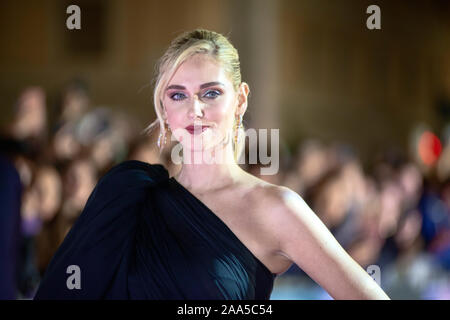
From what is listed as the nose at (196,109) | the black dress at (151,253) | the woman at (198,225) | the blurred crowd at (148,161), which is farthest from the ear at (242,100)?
the blurred crowd at (148,161)

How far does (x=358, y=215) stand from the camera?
5332 mm

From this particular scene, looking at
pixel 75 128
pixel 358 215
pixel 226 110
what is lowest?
pixel 358 215

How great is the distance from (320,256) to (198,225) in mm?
298

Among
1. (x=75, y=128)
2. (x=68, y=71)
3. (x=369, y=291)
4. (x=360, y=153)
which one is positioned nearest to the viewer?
(x=369, y=291)

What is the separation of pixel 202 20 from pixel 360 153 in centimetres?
478

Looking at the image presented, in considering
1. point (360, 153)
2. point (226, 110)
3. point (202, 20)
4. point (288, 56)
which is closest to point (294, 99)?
point (288, 56)

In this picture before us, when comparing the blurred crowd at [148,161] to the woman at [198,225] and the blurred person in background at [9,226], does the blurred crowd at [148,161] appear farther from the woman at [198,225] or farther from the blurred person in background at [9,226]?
the woman at [198,225]

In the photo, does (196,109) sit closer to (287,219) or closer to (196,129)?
(196,129)

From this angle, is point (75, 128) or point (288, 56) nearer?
point (75, 128)

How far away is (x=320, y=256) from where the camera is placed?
1640 millimetres

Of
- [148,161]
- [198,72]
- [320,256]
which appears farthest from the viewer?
[148,161]

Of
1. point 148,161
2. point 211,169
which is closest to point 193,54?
point 211,169

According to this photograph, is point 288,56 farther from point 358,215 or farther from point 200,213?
point 200,213

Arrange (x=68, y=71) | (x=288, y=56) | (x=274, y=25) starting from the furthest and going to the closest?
(x=288, y=56) < (x=68, y=71) < (x=274, y=25)
